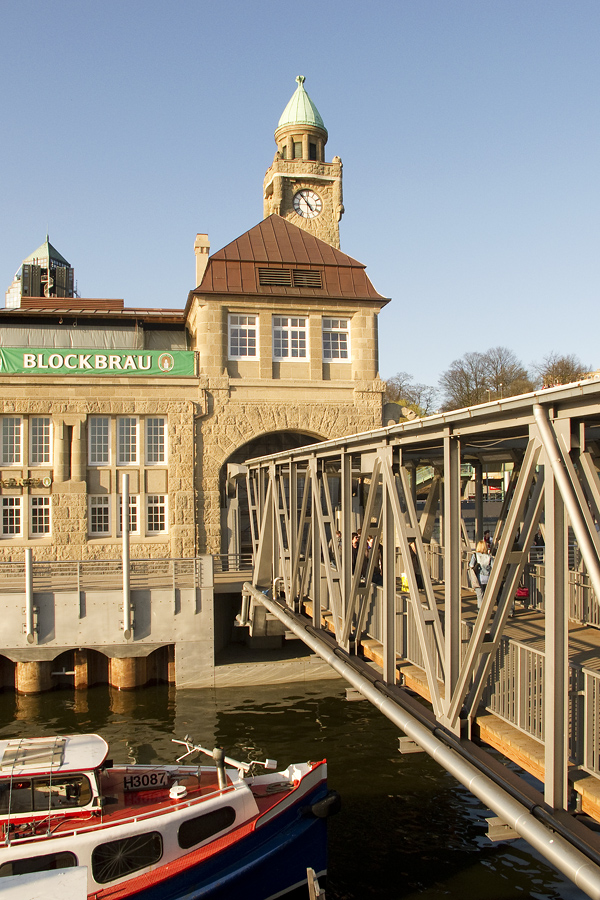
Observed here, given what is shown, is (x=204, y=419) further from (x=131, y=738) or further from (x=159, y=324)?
(x=131, y=738)

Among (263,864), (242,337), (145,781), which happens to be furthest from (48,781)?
(242,337)

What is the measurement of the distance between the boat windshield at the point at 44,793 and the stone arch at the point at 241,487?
15.0 m

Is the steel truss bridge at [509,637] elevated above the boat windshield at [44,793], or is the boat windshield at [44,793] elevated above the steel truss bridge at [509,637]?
the steel truss bridge at [509,637]

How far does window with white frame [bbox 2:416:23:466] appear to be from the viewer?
1051 inches

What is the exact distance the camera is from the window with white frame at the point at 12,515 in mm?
26500

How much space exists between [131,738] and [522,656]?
44.6 feet

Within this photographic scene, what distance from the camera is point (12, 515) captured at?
1048 inches

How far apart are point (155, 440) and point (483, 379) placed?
39571 mm

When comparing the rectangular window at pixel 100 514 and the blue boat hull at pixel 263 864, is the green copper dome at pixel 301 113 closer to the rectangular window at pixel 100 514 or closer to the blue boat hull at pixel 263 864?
the rectangular window at pixel 100 514

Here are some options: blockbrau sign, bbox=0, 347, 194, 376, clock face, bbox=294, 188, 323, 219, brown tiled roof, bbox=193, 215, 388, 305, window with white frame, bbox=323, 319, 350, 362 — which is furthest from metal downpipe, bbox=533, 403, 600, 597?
clock face, bbox=294, 188, 323, 219

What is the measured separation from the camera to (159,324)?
112 feet

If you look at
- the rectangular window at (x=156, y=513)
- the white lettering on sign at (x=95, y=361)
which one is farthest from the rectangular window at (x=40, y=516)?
the white lettering on sign at (x=95, y=361)

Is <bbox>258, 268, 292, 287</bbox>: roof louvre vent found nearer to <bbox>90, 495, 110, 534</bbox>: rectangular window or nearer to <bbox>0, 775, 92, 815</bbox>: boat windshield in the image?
<bbox>90, 495, 110, 534</bbox>: rectangular window

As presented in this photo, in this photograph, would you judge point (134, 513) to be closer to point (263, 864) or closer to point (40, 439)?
point (40, 439)
